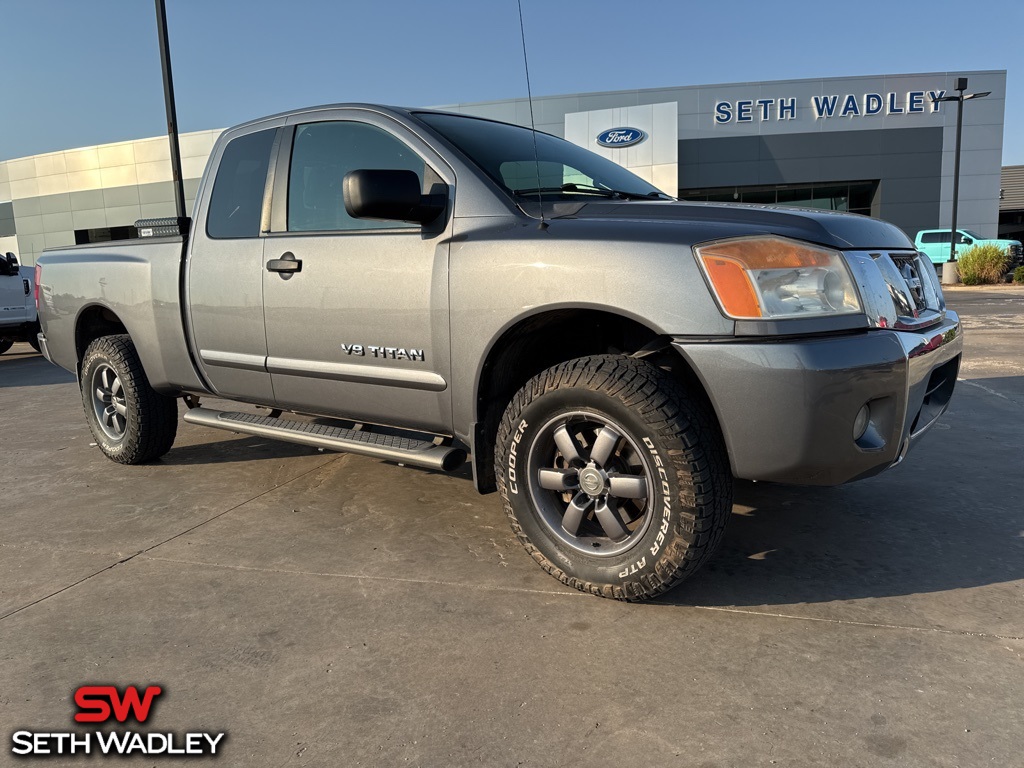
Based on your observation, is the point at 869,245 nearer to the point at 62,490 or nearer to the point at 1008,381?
the point at 62,490

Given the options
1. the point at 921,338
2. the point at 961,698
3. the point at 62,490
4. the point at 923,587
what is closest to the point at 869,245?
the point at 921,338

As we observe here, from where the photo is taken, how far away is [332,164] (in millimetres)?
3361

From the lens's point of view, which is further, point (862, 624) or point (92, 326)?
point (92, 326)

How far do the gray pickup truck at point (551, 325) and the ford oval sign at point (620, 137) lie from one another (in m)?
27.1

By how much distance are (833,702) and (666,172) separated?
95.9ft

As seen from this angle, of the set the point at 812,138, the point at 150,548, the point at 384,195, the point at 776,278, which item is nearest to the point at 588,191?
the point at 384,195

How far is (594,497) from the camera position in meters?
2.55

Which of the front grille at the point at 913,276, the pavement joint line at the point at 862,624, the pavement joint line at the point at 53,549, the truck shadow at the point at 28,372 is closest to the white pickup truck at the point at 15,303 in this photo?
the truck shadow at the point at 28,372

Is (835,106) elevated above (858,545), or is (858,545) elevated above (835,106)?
(835,106)

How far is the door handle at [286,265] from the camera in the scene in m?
3.26

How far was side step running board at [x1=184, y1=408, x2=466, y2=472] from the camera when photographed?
2.92m

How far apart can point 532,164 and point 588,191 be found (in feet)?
0.90

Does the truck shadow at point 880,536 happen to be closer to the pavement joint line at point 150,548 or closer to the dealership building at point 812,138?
the pavement joint line at point 150,548

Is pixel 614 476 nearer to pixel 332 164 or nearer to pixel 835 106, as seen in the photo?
pixel 332 164
